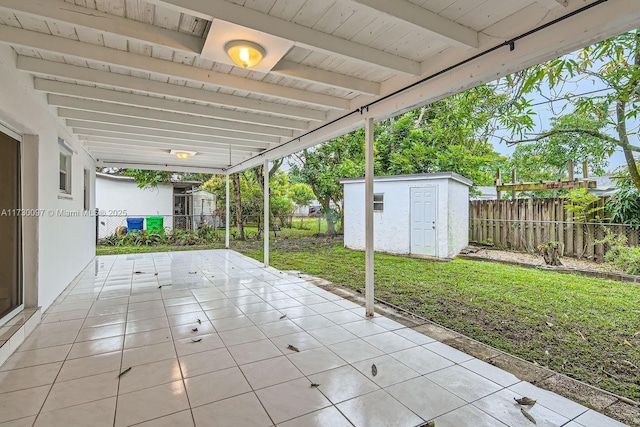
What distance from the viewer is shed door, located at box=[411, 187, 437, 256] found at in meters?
7.93

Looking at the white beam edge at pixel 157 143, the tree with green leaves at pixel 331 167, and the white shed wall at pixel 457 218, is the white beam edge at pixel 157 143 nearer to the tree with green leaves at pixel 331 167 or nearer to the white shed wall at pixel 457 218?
the white shed wall at pixel 457 218

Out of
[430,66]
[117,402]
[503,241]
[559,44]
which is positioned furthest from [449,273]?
[117,402]

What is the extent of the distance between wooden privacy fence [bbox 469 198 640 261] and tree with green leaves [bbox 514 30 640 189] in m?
3.02

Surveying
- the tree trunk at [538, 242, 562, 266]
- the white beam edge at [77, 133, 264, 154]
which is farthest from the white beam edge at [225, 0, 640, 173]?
the tree trunk at [538, 242, 562, 266]

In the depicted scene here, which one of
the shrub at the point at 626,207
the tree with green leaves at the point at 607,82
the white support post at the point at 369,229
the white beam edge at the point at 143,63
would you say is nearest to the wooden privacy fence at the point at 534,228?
the shrub at the point at 626,207

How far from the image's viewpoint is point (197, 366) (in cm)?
245

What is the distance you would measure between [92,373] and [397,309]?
122 inches

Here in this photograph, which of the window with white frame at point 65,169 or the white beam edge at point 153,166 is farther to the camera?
the white beam edge at point 153,166

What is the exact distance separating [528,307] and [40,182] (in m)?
5.97

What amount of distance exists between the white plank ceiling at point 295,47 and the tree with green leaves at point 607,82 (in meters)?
0.38

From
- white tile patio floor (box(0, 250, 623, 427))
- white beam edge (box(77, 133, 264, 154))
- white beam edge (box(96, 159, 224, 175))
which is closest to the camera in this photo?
white tile patio floor (box(0, 250, 623, 427))

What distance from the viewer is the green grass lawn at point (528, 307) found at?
2684mm

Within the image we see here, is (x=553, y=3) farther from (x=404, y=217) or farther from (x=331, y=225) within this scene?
(x=331, y=225)

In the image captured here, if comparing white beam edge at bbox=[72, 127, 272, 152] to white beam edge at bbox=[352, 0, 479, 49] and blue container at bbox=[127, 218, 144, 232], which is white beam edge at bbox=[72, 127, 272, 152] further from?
blue container at bbox=[127, 218, 144, 232]
